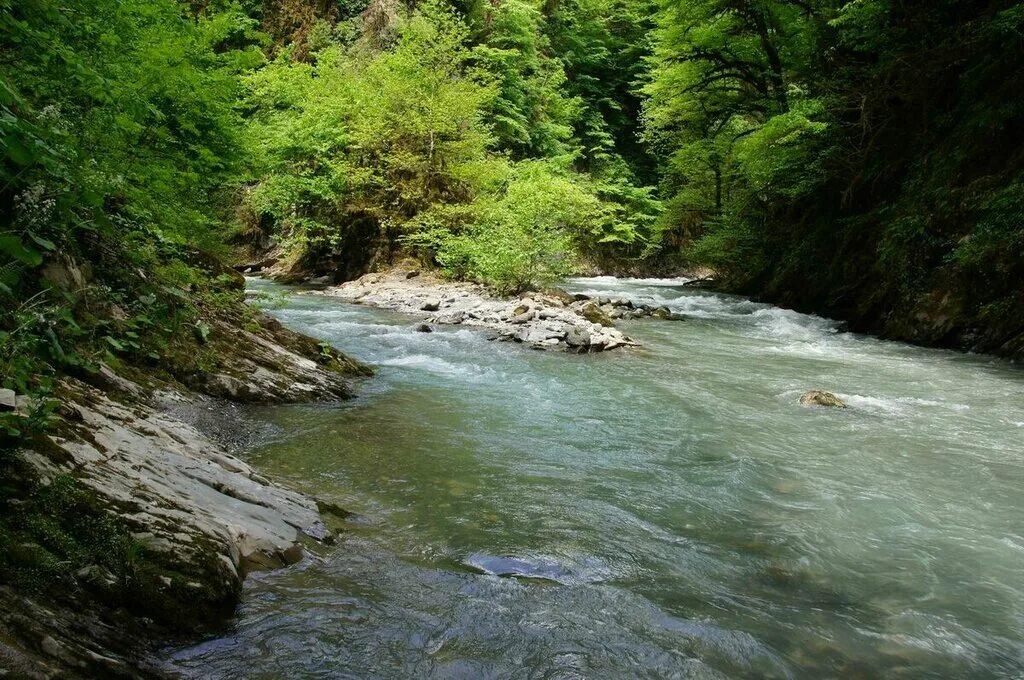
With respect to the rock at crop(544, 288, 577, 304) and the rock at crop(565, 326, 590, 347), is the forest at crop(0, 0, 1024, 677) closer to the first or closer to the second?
the rock at crop(544, 288, 577, 304)

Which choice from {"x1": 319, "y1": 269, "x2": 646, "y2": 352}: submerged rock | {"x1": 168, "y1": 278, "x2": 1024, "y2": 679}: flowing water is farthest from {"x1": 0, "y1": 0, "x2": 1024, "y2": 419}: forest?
{"x1": 168, "y1": 278, "x2": 1024, "y2": 679}: flowing water

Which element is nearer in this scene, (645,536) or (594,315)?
(645,536)

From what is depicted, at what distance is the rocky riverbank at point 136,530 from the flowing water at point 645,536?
0.68 feet

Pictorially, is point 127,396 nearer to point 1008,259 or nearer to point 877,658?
point 877,658

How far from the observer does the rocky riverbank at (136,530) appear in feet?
6.12

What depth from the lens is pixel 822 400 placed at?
7.04 meters

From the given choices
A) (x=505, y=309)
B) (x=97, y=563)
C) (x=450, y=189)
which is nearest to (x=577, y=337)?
(x=505, y=309)

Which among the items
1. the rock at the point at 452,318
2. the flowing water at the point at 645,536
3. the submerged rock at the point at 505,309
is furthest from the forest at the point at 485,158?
the rock at the point at 452,318

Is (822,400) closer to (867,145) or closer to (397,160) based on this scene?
(867,145)

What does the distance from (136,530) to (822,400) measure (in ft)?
22.3

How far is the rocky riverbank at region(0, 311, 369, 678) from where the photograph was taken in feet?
6.12

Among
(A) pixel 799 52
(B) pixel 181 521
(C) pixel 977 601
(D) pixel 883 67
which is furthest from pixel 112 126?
(A) pixel 799 52

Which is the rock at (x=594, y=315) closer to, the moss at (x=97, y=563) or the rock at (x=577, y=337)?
the rock at (x=577, y=337)

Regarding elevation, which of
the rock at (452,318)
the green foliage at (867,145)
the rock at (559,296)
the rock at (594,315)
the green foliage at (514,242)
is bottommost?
the rock at (452,318)
